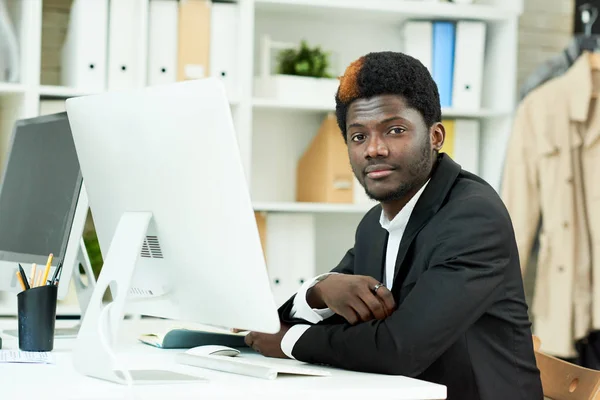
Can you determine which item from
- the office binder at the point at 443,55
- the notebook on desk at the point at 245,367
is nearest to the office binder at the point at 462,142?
the office binder at the point at 443,55

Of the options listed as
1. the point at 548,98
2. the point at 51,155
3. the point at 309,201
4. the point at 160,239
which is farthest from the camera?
the point at 309,201

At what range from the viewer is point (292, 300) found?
5.55 feet

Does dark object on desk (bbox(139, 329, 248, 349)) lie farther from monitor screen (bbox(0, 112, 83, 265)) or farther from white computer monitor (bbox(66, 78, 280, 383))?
monitor screen (bbox(0, 112, 83, 265))

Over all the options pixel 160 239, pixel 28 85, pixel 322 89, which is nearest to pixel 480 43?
pixel 322 89

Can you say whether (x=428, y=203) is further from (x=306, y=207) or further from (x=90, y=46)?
(x=90, y=46)

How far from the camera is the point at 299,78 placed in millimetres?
3188

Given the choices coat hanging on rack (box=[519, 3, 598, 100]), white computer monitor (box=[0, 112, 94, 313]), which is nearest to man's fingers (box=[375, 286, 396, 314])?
white computer monitor (box=[0, 112, 94, 313])

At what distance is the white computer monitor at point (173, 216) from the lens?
4.00 feet

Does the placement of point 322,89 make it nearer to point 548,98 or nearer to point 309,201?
point 309,201

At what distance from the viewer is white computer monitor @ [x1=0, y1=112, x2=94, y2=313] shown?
1809 millimetres

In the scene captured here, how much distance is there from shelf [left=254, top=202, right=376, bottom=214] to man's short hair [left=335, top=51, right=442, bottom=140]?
149 cm

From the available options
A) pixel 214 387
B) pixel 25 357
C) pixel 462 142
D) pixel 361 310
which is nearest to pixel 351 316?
pixel 361 310

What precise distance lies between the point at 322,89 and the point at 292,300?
5.37 feet

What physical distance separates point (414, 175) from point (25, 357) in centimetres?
78
